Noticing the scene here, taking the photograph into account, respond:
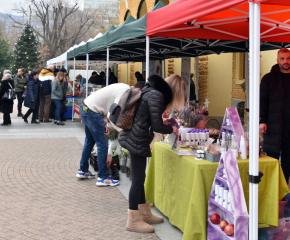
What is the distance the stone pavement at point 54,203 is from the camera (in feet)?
13.6

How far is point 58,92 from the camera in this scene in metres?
13.8

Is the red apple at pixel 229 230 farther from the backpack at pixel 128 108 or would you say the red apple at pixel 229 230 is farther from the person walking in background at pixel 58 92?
the person walking in background at pixel 58 92

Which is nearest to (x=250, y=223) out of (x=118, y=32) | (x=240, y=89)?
(x=118, y=32)

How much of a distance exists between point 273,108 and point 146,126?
1.57m

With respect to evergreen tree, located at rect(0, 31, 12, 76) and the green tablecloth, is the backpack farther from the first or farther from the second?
evergreen tree, located at rect(0, 31, 12, 76)

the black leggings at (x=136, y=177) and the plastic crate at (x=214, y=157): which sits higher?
the plastic crate at (x=214, y=157)

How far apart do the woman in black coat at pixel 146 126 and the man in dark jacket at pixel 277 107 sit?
1.15 meters

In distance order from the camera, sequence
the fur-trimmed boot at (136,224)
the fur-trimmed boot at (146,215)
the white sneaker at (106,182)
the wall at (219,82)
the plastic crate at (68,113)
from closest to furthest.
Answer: the fur-trimmed boot at (136,224), the fur-trimmed boot at (146,215), the white sneaker at (106,182), the wall at (219,82), the plastic crate at (68,113)

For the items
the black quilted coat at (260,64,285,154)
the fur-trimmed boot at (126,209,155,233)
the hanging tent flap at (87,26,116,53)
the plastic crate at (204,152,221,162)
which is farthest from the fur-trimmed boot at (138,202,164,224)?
the hanging tent flap at (87,26,116,53)

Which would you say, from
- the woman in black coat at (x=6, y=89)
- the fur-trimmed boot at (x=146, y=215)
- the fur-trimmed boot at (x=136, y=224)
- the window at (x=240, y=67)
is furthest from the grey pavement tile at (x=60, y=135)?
the fur-trimmed boot at (x=136, y=224)

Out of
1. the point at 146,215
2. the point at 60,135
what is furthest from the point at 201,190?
the point at 60,135

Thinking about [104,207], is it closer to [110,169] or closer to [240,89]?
[110,169]

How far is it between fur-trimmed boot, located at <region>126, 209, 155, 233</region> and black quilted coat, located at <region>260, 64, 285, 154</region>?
1.66 meters

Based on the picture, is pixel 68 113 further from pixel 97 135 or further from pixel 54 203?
pixel 54 203
